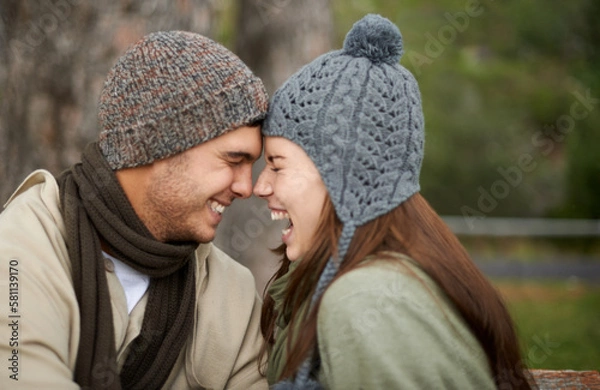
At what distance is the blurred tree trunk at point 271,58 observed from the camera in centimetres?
693

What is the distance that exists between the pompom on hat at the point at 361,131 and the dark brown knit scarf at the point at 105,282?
2.03 ft

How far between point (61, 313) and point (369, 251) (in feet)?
3.61

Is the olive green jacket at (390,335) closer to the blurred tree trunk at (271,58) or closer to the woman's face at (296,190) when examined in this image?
the woman's face at (296,190)

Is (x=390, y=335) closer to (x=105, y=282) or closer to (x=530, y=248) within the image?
(x=105, y=282)

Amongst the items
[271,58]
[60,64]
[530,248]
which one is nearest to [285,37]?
[271,58]

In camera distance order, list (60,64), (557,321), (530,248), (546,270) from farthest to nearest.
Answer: (530,248) → (546,270) → (557,321) → (60,64)

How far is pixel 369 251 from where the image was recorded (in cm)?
285

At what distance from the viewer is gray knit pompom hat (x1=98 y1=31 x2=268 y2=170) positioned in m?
3.09

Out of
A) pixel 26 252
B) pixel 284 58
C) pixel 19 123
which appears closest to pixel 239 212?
pixel 284 58

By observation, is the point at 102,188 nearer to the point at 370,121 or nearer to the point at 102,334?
the point at 102,334

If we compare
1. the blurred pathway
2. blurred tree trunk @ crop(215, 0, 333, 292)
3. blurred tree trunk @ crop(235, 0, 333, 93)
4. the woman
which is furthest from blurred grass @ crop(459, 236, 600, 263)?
the woman

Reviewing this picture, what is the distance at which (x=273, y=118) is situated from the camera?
313 centimetres

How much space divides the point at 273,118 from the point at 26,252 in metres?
1.03

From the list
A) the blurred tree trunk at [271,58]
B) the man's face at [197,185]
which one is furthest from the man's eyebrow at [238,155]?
the blurred tree trunk at [271,58]
